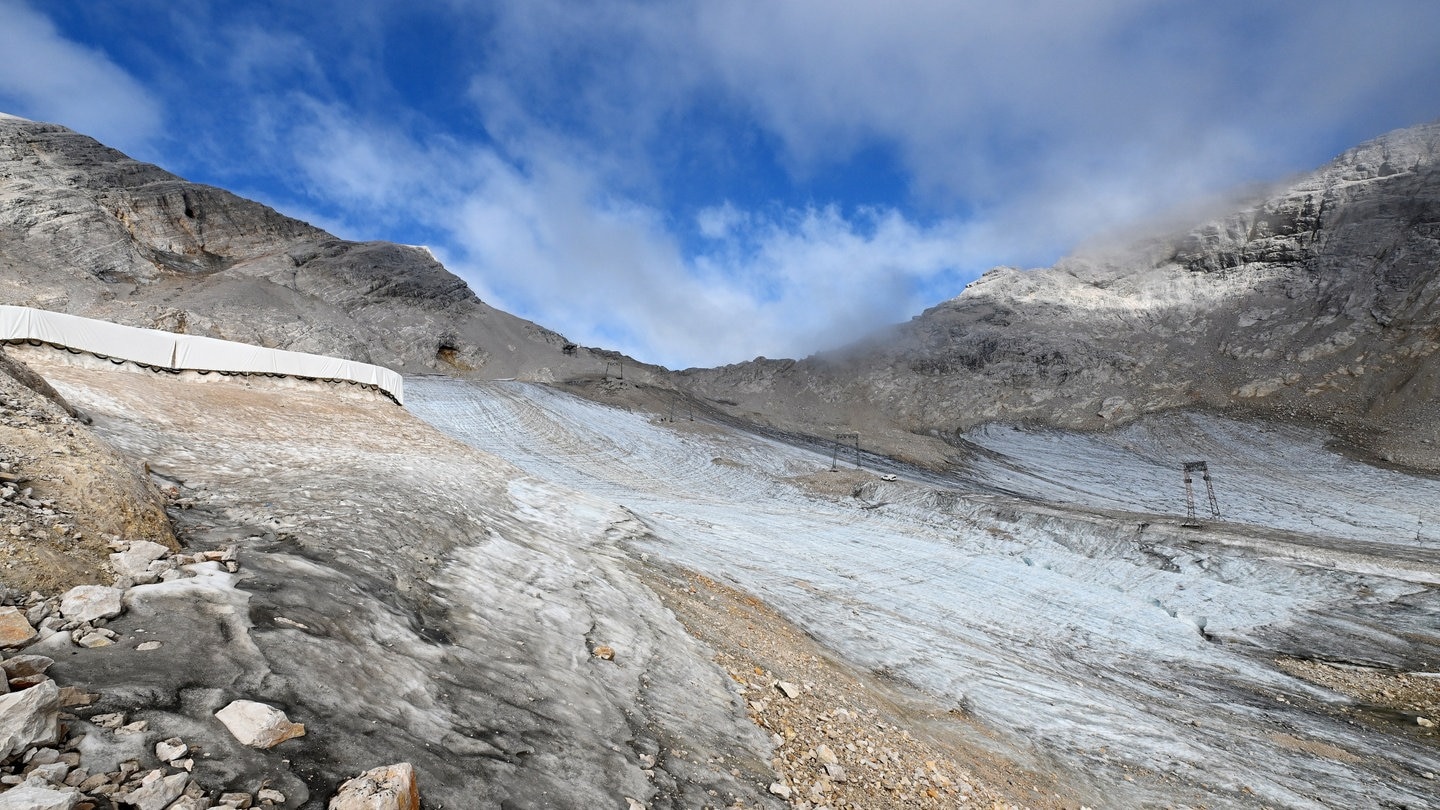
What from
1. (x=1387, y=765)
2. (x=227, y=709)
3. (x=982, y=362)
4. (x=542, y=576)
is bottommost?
(x=1387, y=765)

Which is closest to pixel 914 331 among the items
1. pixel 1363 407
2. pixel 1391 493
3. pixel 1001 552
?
pixel 1363 407

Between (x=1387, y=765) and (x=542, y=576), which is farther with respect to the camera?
(x=1387, y=765)

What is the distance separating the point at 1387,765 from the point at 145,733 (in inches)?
762

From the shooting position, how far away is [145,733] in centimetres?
335

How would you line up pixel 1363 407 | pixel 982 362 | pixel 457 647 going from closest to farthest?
pixel 457 647
pixel 1363 407
pixel 982 362

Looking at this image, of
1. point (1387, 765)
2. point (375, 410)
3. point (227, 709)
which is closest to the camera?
point (227, 709)

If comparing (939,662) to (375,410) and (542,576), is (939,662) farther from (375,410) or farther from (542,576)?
(375,410)

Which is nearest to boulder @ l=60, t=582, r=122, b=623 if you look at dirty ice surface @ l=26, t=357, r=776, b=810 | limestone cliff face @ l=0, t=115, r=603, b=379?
dirty ice surface @ l=26, t=357, r=776, b=810

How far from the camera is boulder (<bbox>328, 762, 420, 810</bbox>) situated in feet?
10.8

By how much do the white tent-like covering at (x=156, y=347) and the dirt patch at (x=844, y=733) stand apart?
70.2ft

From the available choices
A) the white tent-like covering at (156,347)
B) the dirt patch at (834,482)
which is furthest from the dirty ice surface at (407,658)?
the dirt patch at (834,482)

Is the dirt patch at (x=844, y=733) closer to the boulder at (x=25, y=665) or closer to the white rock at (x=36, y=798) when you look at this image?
the white rock at (x=36, y=798)

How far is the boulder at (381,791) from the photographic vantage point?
3.28 meters

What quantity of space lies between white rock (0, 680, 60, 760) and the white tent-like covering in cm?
2232
